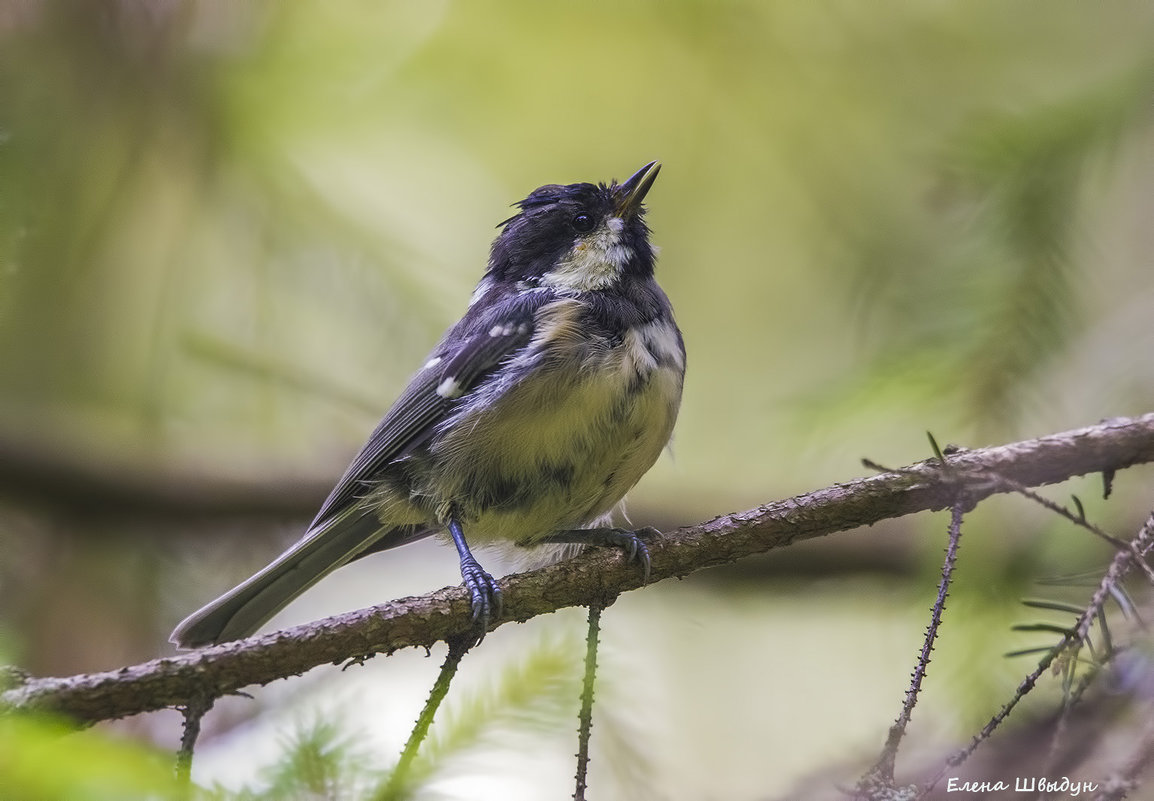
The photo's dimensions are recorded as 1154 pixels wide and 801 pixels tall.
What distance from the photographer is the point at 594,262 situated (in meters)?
2.89

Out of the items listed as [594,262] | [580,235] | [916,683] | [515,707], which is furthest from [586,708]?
[580,235]

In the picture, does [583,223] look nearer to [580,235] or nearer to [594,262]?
[580,235]

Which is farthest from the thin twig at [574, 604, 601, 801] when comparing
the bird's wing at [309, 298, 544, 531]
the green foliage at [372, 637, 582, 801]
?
the bird's wing at [309, 298, 544, 531]

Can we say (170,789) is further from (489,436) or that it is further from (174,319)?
(174,319)

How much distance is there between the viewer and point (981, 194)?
2346 millimetres

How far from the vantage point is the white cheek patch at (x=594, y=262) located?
2.81 m

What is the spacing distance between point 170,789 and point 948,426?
2.05 meters

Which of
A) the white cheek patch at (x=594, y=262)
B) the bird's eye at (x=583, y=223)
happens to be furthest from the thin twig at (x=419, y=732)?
the bird's eye at (x=583, y=223)

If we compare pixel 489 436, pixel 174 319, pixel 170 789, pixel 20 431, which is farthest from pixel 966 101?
pixel 20 431

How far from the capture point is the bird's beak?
2980 millimetres

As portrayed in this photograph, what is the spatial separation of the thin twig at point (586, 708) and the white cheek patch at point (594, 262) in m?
1.28

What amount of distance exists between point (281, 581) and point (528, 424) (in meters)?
0.84

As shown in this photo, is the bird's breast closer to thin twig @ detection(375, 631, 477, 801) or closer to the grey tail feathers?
the grey tail feathers

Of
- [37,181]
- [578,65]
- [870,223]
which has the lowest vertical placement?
[870,223]
